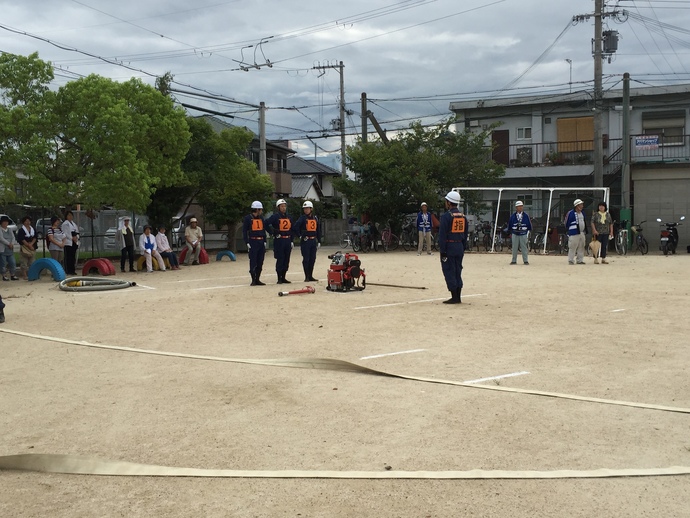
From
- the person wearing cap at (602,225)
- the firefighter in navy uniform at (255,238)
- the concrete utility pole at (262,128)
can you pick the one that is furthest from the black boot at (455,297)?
the concrete utility pole at (262,128)

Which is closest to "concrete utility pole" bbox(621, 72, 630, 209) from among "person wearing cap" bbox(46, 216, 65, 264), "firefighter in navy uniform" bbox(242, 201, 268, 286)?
"firefighter in navy uniform" bbox(242, 201, 268, 286)

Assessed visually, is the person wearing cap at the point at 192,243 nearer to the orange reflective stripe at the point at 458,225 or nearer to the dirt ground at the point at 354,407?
the dirt ground at the point at 354,407

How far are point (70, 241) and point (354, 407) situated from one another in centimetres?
1616

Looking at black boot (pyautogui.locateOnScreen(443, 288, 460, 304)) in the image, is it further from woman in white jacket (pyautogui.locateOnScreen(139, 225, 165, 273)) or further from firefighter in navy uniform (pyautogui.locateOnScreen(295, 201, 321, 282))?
woman in white jacket (pyautogui.locateOnScreen(139, 225, 165, 273))

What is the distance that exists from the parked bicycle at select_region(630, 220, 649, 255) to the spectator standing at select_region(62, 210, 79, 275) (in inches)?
745

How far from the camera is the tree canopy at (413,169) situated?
31.7 metres

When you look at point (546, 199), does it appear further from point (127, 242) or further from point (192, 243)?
point (127, 242)

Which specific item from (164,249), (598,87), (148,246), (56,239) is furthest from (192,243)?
(598,87)

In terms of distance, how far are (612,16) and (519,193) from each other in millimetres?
11226

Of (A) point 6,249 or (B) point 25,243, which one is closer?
(A) point 6,249

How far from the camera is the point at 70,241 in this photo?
20312 mm

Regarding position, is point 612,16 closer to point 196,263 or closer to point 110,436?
point 196,263

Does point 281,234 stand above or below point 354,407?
above

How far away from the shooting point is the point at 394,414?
579cm
